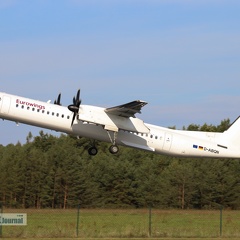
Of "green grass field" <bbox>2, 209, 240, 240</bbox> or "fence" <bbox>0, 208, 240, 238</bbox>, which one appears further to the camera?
"fence" <bbox>0, 208, 240, 238</bbox>

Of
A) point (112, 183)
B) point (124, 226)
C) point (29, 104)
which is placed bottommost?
point (124, 226)

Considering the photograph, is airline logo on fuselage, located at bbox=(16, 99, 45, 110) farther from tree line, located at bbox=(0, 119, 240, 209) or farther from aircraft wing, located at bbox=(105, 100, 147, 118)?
tree line, located at bbox=(0, 119, 240, 209)

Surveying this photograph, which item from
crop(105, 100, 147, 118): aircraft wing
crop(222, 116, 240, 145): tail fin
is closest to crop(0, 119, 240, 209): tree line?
crop(222, 116, 240, 145): tail fin

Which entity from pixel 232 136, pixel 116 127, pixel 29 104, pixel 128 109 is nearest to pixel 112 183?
pixel 232 136

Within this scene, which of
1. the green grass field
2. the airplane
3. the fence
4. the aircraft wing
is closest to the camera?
the green grass field

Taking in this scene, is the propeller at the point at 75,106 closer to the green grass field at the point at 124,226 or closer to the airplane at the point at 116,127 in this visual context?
the airplane at the point at 116,127

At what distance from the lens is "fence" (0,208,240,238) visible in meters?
35.0

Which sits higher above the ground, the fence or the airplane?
the airplane

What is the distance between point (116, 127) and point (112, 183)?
4049 centimetres

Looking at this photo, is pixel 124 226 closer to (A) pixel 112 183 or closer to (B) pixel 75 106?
(B) pixel 75 106

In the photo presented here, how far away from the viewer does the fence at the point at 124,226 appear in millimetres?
35031

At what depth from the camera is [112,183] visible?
86.9 metres

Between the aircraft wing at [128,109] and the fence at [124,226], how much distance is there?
7369 millimetres

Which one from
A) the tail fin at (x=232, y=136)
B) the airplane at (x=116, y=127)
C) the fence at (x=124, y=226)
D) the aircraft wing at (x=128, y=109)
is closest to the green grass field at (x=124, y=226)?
the fence at (x=124, y=226)
